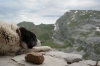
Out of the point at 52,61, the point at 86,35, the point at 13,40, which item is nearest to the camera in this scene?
the point at 52,61

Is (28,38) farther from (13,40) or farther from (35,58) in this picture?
(35,58)

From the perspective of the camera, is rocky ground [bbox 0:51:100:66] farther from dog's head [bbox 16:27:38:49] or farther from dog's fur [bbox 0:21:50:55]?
dog's head [bbox 16:27:38:49]

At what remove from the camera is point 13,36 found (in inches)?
278

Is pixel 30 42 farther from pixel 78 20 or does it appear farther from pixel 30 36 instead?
pixel 78 20

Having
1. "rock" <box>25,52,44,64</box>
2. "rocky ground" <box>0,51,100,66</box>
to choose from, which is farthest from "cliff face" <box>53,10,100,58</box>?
"rock" <box>25,52,44,64</box>

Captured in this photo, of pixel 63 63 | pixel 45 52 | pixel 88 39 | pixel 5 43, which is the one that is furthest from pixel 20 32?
pixel 88 39

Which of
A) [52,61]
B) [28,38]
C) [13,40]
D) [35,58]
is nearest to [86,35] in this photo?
[28,38]

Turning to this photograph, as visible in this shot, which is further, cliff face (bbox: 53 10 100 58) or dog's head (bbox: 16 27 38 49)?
cliff face (bbox: 53 10 100 58)

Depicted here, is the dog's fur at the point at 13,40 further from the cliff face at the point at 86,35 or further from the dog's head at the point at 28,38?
the cliff face at the point at 86,35

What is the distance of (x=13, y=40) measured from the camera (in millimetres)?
6992

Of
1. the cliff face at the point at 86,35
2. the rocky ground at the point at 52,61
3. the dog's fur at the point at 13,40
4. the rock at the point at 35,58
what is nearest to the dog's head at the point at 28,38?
the dog's fur at the point at 13,40

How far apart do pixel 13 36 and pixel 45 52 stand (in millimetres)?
1813

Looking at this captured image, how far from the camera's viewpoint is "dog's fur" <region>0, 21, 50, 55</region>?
676 cm

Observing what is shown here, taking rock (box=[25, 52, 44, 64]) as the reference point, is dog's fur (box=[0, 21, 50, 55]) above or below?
above
